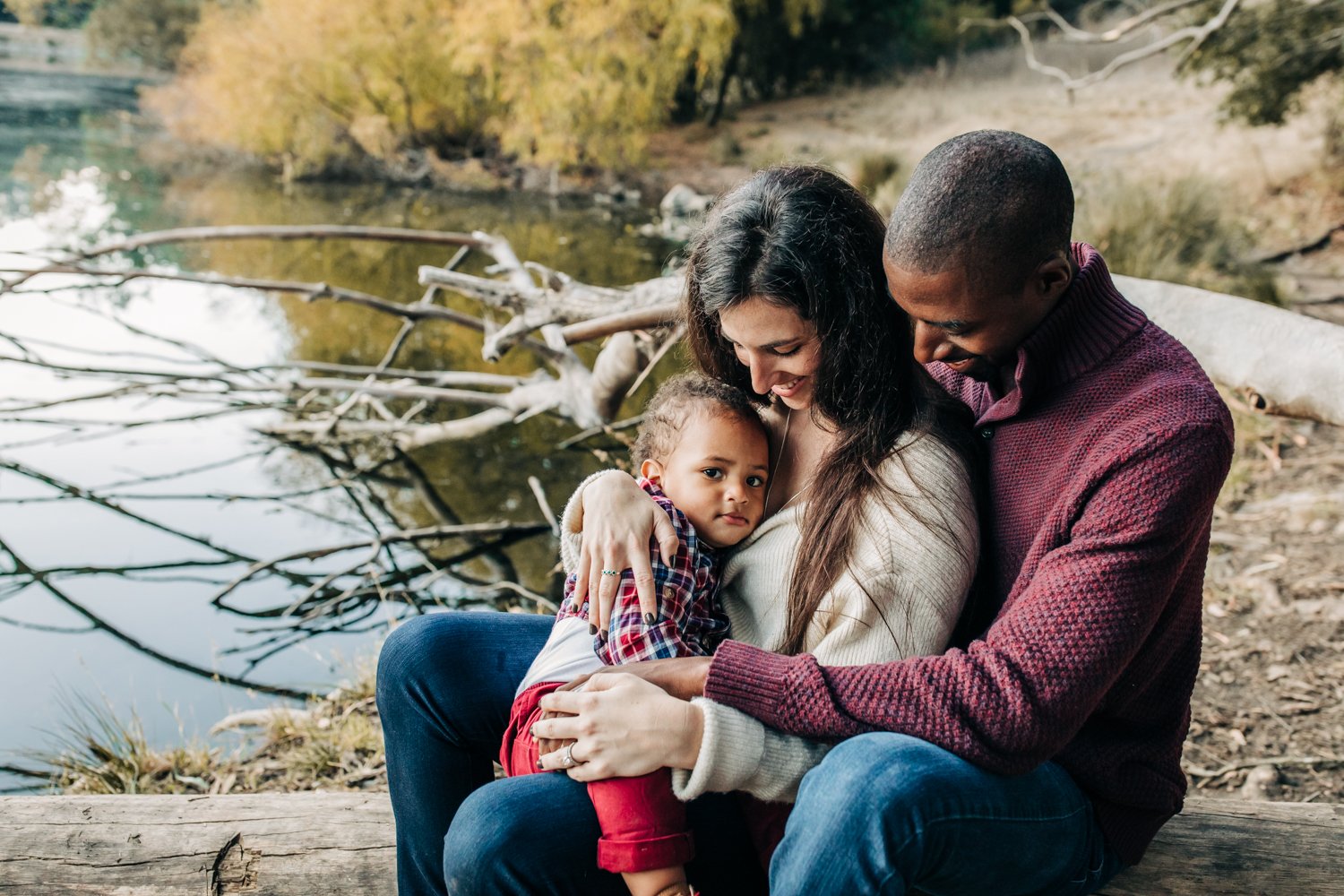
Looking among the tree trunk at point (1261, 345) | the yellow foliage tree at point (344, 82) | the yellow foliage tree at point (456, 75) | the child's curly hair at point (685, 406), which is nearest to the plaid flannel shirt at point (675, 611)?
the child's curly hair at point (685, 406)

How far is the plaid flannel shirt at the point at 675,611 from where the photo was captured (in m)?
1.63

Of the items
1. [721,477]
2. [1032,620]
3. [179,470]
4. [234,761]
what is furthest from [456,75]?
[1032,620]

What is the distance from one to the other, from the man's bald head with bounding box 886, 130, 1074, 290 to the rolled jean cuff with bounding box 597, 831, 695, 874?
841mm

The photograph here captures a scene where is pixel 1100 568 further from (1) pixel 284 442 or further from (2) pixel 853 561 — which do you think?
(1) pixel 284 442

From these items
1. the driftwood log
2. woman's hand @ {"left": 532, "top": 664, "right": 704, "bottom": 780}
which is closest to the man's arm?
woman's hand @ {"left": 532, "top": 664, "right": 704, "bottom": 780}

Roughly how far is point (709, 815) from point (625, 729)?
0.25 meters

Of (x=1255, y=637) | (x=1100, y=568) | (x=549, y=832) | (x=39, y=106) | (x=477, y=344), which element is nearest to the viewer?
(x=1100, y=568)

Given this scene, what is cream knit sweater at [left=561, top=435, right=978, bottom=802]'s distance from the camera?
136 centimetres

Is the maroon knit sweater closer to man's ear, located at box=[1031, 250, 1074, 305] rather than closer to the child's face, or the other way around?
man's ear, located at box=[1031, 250, 1074, 305]

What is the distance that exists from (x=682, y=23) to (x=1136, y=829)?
1214 centimetres

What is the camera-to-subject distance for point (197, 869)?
1787mm

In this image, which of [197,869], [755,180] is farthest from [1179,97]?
[197,869]

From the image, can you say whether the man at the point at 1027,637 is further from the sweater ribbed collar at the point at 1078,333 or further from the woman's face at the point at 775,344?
the woman's face at the point at 775,344

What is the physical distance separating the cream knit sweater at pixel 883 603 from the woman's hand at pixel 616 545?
0.69 ft
